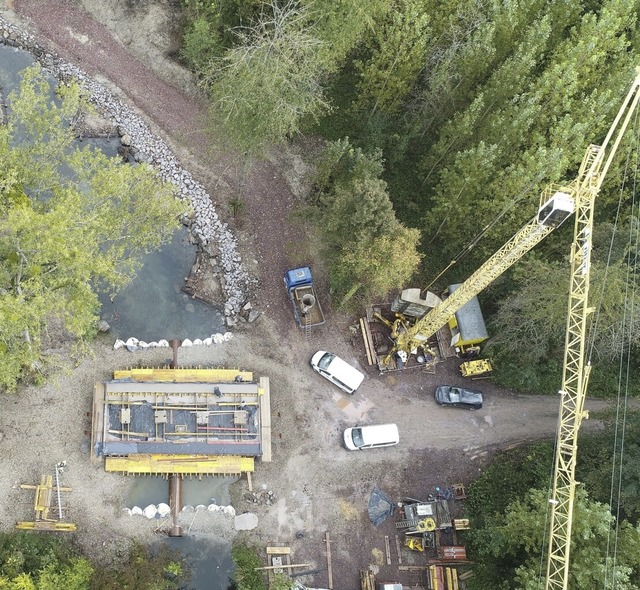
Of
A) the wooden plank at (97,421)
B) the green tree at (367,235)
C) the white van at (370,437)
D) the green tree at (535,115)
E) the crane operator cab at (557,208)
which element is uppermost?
the green tree at (535,115)

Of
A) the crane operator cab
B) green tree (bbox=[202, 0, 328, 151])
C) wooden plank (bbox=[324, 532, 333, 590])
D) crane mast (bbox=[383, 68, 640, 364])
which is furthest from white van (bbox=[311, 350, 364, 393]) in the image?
the crane operator cab

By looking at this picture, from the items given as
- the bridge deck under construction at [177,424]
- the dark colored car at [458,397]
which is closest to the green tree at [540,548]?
the dark colored car at [458,397]

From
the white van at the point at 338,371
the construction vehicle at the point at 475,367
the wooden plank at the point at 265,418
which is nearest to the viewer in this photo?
the wooden plank at the point at 265,418

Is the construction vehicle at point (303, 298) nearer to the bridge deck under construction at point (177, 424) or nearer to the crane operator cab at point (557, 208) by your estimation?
the bridge deck under construction at point (177, 424)

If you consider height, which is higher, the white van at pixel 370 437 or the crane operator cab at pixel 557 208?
the crane operator cab at pixel 557 208

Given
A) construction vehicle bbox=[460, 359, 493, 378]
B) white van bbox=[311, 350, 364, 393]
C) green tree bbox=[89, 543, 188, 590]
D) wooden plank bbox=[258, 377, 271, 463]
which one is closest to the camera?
green tree bbox=[89, 543, 188, 590]

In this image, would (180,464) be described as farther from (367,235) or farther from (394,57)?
(394,57)

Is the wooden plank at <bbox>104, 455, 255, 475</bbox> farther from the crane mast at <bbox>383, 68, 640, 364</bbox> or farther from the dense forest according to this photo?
the dense forest

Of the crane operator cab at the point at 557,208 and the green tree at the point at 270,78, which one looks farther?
the green tree at the point at 270,78
